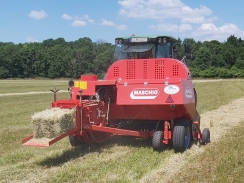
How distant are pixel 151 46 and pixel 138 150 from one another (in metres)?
2.68

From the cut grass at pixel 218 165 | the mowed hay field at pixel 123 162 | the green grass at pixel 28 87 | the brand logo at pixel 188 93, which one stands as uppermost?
the brand logo at pixel 188 93

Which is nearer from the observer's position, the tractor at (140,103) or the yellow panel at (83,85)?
the tractor at (140,103)

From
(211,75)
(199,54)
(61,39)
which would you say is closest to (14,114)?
(211,75)

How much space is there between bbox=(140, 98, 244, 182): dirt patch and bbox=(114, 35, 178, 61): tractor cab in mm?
2406

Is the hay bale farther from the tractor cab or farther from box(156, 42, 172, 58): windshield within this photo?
box(156, 42, 172, 58): windshield

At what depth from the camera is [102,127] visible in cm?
746

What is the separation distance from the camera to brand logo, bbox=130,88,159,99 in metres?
7.43

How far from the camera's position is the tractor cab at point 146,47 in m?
9.01

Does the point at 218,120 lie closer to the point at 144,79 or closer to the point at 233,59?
the point at 144,79

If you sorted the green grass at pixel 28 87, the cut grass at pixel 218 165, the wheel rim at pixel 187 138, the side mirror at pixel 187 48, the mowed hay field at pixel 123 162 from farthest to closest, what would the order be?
the green grass at pixel 28 87, the side mirror at pixel 187 48, the wheel rim at pixel 187 138, the mowed hay field at pixel 123 162, the cut grass at pixel 218 165

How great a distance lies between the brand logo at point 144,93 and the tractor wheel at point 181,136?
813mm

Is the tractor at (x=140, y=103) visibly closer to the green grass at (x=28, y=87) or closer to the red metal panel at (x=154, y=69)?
the red metal panel at (x=154, y=69)

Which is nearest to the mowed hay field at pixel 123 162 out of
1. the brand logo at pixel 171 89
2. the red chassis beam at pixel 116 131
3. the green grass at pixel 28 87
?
the red chassis beam at pixel 116 131

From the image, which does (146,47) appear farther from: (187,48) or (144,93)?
(144,93)
